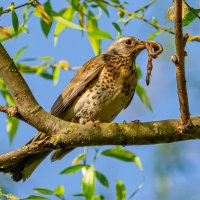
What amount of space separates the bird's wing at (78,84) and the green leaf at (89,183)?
0.90m

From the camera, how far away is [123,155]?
362 cm

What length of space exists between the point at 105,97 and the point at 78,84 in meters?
0.27

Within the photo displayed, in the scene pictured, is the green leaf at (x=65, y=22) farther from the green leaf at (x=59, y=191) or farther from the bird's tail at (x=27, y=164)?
the green leaf at (x=59, y=191)

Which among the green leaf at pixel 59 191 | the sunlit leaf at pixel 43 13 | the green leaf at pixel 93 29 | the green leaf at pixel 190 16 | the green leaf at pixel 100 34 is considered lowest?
the green leaf at pixel 59 191

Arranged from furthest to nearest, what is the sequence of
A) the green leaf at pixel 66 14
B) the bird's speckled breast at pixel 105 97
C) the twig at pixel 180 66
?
1. the bird's speckled breast at pixel 105 97
2. the green leaf at pixel 66 14
3. the twig at pixel 180 66

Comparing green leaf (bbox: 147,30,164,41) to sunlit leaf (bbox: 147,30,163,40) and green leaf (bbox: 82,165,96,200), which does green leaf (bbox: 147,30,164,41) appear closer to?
sunlit leaf (bbox: 147,30,163,40)

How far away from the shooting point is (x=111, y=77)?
14.3ft

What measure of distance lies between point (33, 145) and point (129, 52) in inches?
81.7

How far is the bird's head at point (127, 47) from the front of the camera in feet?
15.5

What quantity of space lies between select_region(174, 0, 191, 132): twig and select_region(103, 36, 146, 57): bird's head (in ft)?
6.57

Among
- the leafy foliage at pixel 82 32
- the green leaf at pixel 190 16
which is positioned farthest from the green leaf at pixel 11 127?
the green leaf at pixel 190 16

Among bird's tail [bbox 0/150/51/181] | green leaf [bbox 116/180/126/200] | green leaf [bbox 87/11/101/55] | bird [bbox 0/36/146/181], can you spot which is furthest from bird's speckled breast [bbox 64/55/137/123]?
green leaf [bbox 116/180/126/200]

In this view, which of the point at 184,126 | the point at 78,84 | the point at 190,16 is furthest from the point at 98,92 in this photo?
the point at 190,16

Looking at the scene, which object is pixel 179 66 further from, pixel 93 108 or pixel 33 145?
pixel 93 108
